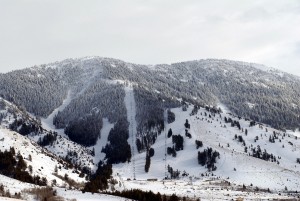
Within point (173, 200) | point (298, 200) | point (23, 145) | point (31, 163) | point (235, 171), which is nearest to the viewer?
point (173, 200)

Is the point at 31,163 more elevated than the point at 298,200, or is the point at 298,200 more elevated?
the point at 31,163

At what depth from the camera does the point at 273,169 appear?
184625 mm

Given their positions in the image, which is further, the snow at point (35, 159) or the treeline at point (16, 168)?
the snow at point (35, 159)

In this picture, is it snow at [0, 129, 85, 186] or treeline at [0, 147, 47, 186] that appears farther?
snow at [0, 129, 85, 186]

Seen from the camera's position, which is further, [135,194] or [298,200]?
[298,200]

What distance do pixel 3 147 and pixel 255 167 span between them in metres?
93.2

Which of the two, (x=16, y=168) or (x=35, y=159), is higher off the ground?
(x=35, y=159)

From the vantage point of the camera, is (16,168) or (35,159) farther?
(35,159)

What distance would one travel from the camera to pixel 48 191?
75.2 meters

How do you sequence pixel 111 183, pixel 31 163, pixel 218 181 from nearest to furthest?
pixel 111 183 → pixel 31 163 → pixel 218 181

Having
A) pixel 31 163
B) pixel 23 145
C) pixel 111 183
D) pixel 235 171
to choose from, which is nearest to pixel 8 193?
pixel 111 183

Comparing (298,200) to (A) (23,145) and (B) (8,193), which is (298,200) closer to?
(B) (8,193)

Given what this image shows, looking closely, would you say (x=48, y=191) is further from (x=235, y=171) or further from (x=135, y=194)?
(x=235, y=171)

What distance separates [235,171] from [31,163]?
81.1 meters
